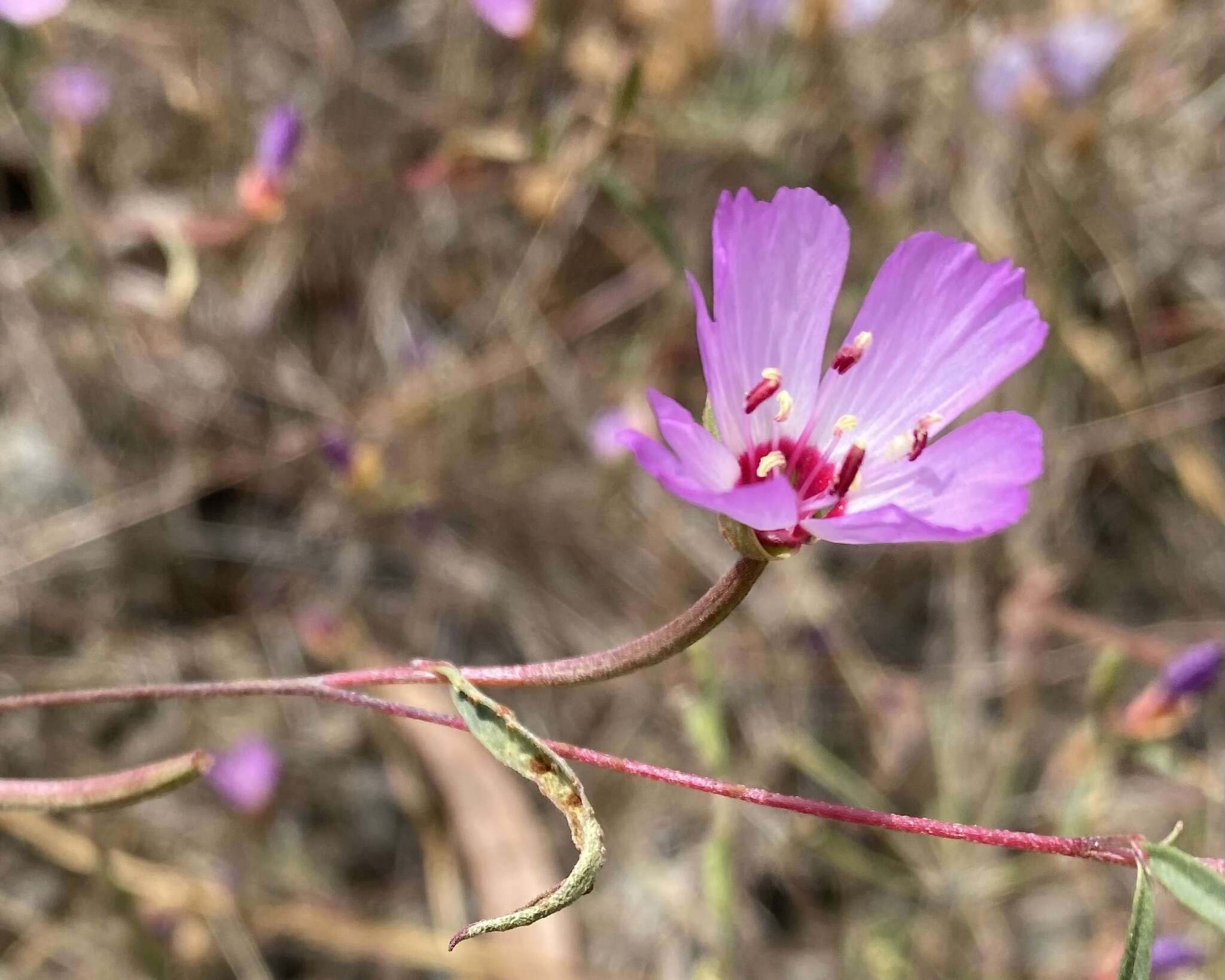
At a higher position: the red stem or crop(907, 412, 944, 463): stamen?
crop(907, 412, 944, 463): stamen

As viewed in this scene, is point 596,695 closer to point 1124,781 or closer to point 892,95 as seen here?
point 1124,781

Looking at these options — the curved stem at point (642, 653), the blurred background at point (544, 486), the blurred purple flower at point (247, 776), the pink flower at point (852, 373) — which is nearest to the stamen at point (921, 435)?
the pink flower at point (852, 373)

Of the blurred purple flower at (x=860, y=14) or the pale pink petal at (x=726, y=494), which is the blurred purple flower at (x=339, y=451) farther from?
the blurred purple flower at (x=860, y=14)

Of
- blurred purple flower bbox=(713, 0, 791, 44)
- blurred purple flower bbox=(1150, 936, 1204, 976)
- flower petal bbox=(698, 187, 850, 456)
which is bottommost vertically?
blurred purple flower bbox=(1150, 936, 1204, 976)

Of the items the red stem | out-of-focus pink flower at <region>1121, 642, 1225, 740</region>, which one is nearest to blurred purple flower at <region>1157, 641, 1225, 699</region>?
out-of-focus pink flower at <region>1121, 642, 1225, 740</region>

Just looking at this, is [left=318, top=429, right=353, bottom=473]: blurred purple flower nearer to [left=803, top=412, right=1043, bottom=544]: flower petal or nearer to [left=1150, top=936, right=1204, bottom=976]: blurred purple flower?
[left=803, top=412, right=1043, bottom=544]: flower petal

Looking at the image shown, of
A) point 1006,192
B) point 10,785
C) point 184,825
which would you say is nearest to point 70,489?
point 184,825
